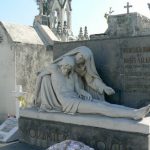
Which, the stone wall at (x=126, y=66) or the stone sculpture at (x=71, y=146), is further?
the stone wall at (x=126, y=66)

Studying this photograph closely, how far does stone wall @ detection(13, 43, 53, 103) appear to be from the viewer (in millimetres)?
8656

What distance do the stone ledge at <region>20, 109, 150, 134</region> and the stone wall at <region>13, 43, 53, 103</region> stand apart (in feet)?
11.0

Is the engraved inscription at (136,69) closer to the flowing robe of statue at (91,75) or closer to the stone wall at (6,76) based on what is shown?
the flowing robe of statue at (91,75)

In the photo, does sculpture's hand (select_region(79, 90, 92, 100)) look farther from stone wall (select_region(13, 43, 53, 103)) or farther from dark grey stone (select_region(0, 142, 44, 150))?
stone wall (select_region(13, 43, 53, 103))

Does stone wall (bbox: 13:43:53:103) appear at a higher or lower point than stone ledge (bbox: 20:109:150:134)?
higher

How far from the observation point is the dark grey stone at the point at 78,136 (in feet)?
13.7

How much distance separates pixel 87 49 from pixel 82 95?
2.47 feet

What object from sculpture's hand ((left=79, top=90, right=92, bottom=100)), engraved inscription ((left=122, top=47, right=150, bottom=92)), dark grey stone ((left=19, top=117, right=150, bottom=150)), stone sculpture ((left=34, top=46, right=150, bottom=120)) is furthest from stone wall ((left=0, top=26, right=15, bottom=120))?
engraved inscription ((left=122, top=47, right=150, bottom=92))

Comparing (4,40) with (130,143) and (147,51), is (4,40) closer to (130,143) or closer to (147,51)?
(147,51)

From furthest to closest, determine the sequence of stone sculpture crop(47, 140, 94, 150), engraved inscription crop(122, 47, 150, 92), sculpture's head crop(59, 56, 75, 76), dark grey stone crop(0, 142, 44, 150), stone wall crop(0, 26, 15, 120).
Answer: stone wall crop(0, 26, 15, 120)
dark grey stone crop(0, 142, 44, 150)
sculpture's head crop(59, 56, 75, 76)
engraved inscription crop(122, 47, 150, 92)
stone sculpture crop(47, 140, 94, 150)

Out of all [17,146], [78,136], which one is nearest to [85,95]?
[78,136]

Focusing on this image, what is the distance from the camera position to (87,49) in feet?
17.4

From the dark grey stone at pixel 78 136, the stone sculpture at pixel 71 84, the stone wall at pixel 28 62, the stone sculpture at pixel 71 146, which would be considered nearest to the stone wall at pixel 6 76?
the stone wall at pixel 28 62

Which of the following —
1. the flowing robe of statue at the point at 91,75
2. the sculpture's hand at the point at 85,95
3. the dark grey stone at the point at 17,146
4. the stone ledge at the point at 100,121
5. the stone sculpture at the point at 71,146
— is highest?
the flowing robe of statue at the point at 91,75
